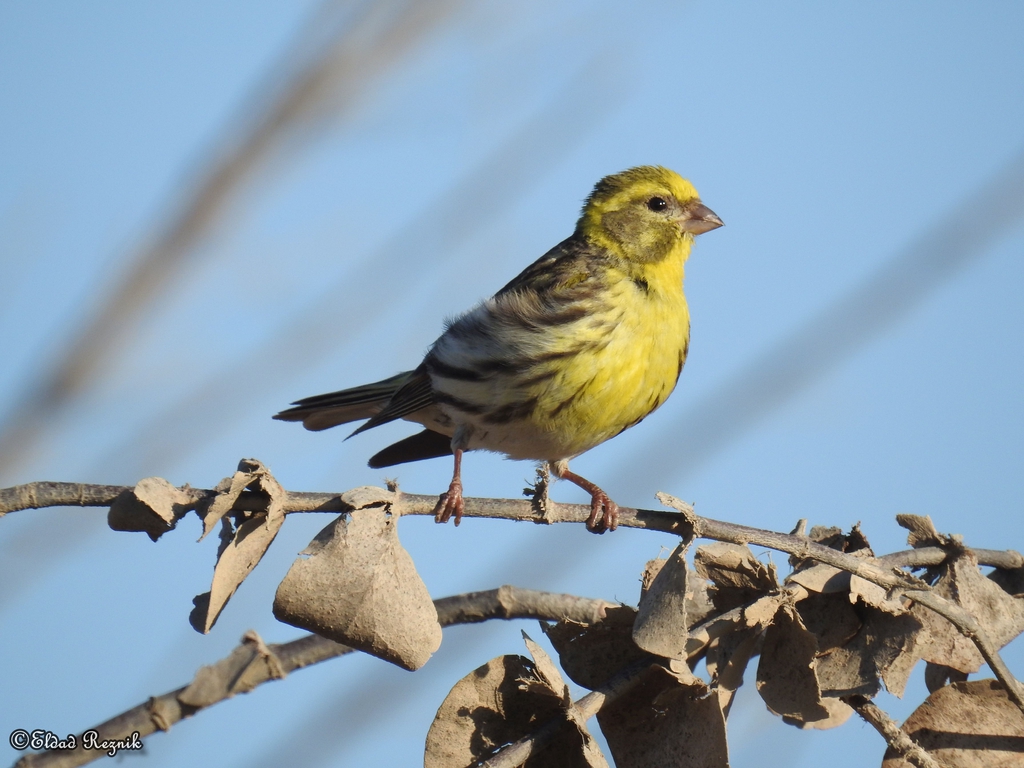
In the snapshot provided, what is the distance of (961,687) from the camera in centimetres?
200

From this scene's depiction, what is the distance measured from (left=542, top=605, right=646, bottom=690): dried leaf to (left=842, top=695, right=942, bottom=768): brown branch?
445mm

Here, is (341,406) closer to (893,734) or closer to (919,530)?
(919,530)

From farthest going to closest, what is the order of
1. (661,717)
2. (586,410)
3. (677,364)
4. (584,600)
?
(677,364) < (586,410) < (584,600) < (661,717)

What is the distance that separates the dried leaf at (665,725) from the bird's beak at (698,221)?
2.87m

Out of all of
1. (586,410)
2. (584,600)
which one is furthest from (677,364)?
(584,600)

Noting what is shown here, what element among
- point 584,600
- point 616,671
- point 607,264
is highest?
point 607,264

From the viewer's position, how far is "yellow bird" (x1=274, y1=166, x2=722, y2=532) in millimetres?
3768

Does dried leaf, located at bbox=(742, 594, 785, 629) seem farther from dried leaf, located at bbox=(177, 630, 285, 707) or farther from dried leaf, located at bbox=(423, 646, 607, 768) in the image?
dried leaf, located at bbox=(177, 630, 285, 707)

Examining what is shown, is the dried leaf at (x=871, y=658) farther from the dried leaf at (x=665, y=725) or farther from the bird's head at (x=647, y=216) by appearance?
the bird's head at (x=647, y=216)

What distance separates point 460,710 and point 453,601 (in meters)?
0.66

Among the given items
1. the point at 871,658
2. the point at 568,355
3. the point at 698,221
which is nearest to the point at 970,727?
the point at 871,658

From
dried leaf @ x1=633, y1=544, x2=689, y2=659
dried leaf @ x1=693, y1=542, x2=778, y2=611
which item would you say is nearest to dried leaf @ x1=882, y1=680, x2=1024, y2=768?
dried leaf @ x1=693, y1=542, x2=778, y2=611

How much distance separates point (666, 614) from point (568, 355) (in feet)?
6.77

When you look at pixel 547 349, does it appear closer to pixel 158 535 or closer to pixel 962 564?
pixel 962 564
